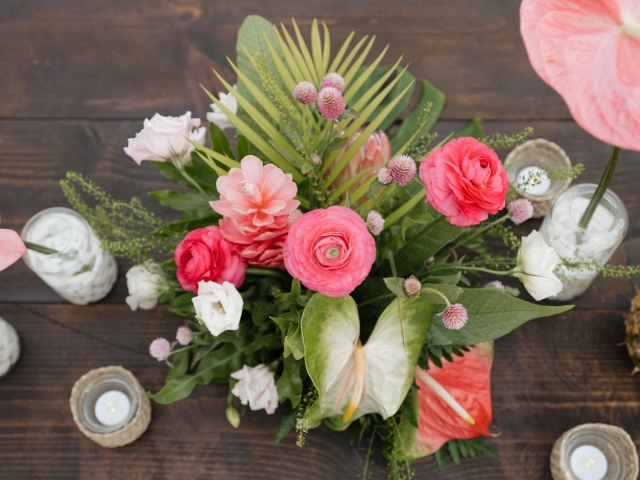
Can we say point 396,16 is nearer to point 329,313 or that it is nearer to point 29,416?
point 329,313

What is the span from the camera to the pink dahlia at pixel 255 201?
329 mm

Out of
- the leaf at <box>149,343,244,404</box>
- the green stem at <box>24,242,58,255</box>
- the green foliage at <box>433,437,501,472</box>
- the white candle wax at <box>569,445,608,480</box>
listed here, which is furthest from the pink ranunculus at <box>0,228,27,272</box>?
the white candle wax at <box>569,445,608,480</box>

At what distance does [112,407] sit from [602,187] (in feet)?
A: 1.63

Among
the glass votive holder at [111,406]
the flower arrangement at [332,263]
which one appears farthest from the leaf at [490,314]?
the glass votive holder at [111,406]

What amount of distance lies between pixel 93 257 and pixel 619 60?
1.57 feet

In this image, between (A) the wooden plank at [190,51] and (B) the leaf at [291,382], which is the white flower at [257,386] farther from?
(A) the wooden plank at [190,51]

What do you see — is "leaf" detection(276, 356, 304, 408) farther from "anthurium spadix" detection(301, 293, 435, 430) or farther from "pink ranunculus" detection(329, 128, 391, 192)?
"pink ranunculus" detection(329, 128, 391, 192)

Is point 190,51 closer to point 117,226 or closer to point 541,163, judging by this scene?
point 117,226

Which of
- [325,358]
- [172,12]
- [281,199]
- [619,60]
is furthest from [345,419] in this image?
[172,12]

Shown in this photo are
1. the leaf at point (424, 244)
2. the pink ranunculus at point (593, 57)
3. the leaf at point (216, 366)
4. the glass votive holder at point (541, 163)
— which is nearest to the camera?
the pink ranunculus at point (593, 57)

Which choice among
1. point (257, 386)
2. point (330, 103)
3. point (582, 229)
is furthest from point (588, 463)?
point (330, 103)

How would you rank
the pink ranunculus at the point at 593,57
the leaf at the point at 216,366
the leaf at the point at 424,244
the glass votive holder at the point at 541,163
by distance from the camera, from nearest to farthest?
1. the pink ranunculus at the point at 593,57
2. the leaf at the point at 424,244
3. the leaf at the point at 216,366
4. the glass votive holder at the point at 541,163

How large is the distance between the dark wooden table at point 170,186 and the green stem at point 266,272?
0.20m

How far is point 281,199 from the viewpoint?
341 mm
